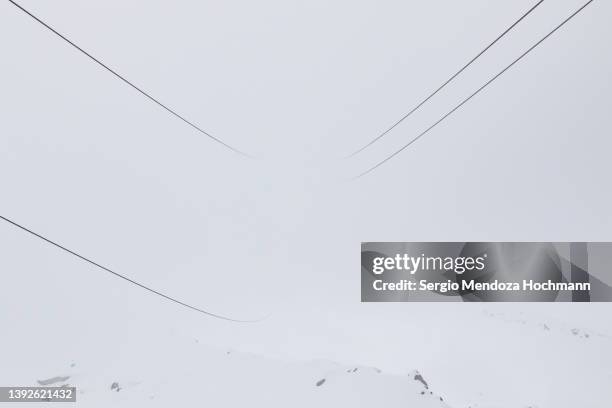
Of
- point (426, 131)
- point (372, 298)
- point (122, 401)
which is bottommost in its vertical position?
point (122, 401)

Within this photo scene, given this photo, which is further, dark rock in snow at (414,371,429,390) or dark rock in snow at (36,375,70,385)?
dark rock in snow at (36,375,70,385)

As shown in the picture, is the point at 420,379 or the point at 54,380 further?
the point at 54,380

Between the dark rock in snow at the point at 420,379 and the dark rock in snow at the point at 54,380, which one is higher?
the dark rock in snow at the point at 420,379

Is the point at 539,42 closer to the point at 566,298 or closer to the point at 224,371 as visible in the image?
the point at 566,298

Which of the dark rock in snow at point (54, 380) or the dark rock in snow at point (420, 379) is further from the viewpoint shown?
the dark rock in snow at point (54, 380)

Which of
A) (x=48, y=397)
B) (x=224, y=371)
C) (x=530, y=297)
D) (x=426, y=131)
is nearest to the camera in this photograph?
(x=48, y=397)

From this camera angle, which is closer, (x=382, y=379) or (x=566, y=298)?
(x=566, y=298)

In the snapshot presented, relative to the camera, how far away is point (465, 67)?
13273 millimetres

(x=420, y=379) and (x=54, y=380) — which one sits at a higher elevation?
(x=420, y=379)

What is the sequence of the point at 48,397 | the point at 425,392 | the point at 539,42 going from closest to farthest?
the point at 539,42 < the point at 48,397 < the point at 425,392

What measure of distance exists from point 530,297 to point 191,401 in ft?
48.7

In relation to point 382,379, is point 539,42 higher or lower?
higher

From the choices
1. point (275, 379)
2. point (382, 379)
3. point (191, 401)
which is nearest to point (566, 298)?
point (382, 379)

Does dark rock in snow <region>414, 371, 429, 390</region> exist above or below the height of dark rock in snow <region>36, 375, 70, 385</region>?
above
